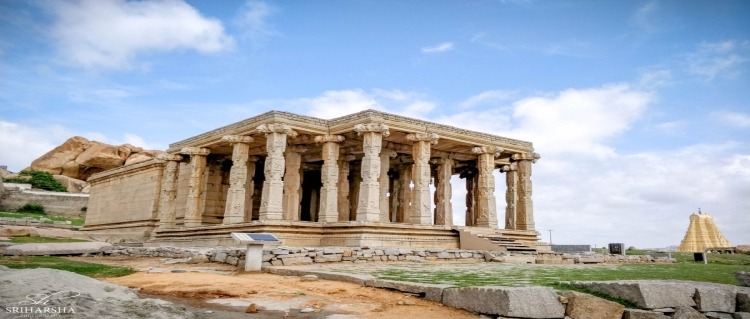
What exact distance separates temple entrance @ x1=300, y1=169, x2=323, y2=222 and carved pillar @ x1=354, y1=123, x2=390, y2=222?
367 inches

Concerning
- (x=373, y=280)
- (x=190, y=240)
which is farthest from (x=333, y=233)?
(x=373, y=280)

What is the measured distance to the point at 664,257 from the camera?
18.9 m

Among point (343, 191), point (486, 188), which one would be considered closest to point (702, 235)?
point (486, 188)

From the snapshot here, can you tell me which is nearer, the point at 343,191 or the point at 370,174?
the point at 370,174

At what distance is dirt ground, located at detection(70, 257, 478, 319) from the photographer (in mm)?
5277

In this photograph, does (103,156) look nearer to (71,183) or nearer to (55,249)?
(71,183)

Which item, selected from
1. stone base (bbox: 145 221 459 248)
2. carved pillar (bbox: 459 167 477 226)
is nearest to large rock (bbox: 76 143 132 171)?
stone base (bbox: 145 221 459 248)

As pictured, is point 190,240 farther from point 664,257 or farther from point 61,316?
point 664,257

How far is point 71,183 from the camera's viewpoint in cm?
4656

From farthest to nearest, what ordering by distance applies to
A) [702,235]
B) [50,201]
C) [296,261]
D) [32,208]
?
[50,201], [32,208], [702,235], [296,261]

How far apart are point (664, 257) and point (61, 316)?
20.8m

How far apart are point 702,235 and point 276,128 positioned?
Result: 110 feet

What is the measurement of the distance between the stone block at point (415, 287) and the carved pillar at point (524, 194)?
1492 centimetres

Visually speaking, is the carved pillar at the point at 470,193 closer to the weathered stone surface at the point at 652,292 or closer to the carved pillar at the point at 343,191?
the carved pillar at the point at 343,191
